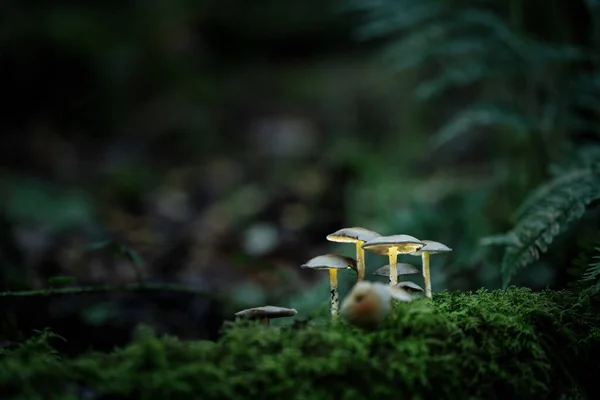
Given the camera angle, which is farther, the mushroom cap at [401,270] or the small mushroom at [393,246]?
the mushroom cap at [401,270]

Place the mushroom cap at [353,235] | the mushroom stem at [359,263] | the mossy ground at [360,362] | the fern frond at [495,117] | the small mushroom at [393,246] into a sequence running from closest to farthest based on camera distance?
the mossy ground at [360,362]
the small mushroom at [393,246]
the mushroom cap at [353,235]
the mushroom stem at [359,263]
the fern frond at [495,117]

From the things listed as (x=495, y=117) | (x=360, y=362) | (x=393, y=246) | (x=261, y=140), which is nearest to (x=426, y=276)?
(x=393, y=246)

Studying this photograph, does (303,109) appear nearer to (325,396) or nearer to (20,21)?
(20,21)

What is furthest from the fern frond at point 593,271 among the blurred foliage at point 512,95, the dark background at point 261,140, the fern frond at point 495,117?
the fern frond at point 495,117

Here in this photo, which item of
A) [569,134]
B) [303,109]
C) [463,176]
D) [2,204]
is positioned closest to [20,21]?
[2,204]

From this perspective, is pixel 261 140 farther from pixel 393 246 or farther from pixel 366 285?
pixel 366 285

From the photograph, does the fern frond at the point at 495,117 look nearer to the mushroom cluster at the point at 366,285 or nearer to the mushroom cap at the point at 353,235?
the mushroom cluster at the point at 366,285

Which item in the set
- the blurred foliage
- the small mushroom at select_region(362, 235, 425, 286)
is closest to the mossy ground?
the small mushroom at select_region(362, 235, 425, 286)
